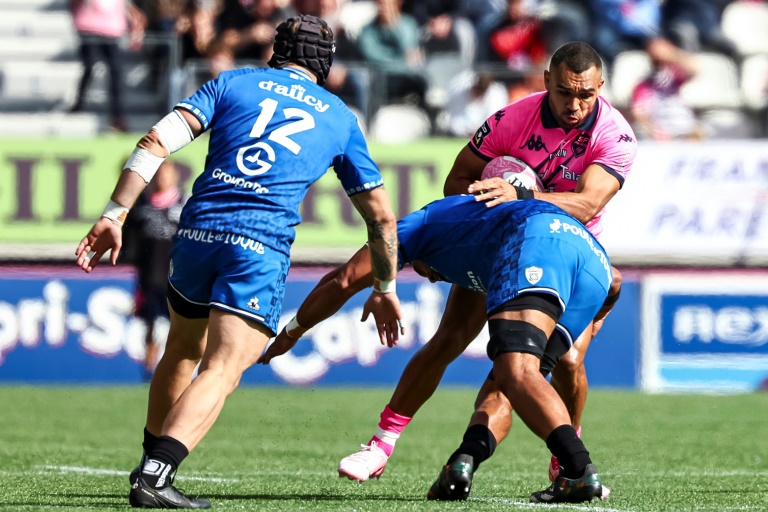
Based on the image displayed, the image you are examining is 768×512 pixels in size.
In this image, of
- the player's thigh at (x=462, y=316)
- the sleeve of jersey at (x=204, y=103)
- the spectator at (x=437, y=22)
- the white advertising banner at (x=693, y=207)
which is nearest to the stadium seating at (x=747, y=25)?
the white advertising banner at (x=693, y=207)

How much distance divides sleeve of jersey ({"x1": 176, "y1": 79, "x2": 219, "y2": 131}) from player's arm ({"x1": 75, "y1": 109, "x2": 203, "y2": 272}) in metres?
0.10

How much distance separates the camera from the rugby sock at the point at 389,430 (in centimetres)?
693

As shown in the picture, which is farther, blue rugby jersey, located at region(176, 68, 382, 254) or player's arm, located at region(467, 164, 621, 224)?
player's arm, located at region(467, 164, 621, 224)

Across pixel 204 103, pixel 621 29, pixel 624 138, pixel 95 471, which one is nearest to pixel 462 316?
pixel 624 138

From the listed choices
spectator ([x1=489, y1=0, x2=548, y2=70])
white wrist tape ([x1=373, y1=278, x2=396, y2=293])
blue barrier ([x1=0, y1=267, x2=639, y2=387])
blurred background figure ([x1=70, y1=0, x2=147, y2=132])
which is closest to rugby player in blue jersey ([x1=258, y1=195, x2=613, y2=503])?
white wrist tape ([x1=373, y1=278, x2=396, y2=293])

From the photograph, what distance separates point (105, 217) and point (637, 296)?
1081 cm

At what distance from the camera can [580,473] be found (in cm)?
569

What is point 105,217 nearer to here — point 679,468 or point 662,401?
point 679,468

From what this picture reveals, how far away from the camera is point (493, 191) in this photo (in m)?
6.50

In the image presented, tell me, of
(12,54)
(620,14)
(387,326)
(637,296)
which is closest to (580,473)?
(387,326)

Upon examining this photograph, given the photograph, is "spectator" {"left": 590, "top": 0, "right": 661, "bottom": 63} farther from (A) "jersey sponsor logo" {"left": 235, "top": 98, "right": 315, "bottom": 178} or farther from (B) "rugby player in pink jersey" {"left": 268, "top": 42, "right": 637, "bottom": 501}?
(A) "jersey sponsor logo" {"left": 235, "top": 98, "right": 315, "bottom": 178}

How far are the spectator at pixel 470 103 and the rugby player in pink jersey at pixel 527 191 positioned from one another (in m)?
8.59

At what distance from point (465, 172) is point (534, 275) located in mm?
1559

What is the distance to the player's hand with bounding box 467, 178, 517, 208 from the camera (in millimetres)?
6461
